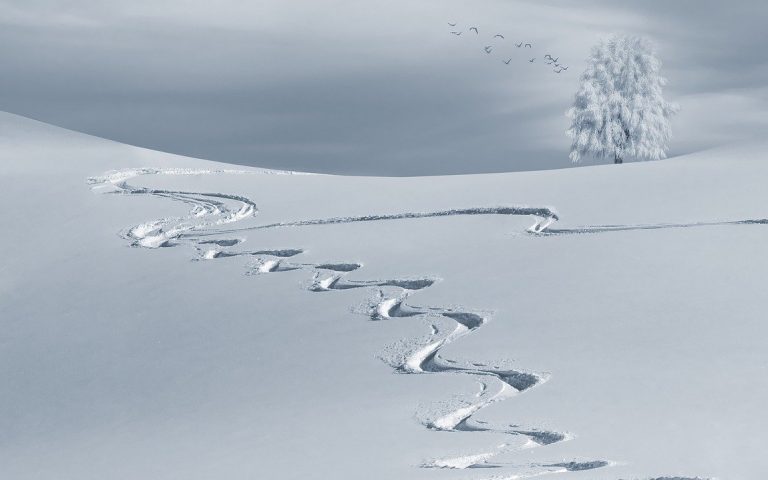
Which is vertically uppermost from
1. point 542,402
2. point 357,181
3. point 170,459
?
point 357,181

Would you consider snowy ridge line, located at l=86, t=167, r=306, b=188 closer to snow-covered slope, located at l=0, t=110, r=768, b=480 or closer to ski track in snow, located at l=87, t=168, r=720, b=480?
ski track in snow, located at l=87, t=168, r=720, b=480

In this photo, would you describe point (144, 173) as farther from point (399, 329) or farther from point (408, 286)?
point (399, 329)

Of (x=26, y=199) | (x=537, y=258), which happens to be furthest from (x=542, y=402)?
(x=26, y=199)

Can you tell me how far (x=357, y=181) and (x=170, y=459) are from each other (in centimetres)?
1263

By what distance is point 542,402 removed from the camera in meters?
9.77

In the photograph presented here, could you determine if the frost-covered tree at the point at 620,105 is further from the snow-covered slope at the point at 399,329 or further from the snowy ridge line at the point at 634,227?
the snowy ridge line at the point at 634,227

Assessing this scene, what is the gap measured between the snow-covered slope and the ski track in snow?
0.04m

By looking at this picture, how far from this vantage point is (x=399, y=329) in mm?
12477

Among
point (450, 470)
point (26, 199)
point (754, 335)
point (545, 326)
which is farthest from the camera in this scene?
point (26, 199)

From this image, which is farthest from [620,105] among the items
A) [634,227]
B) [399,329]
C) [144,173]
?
[399,329]

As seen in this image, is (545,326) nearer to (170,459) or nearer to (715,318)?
(715,318)

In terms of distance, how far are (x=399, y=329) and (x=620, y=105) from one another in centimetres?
3113

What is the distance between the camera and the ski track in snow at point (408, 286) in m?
8.95

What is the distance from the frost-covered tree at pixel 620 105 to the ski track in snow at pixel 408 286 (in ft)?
66.5
